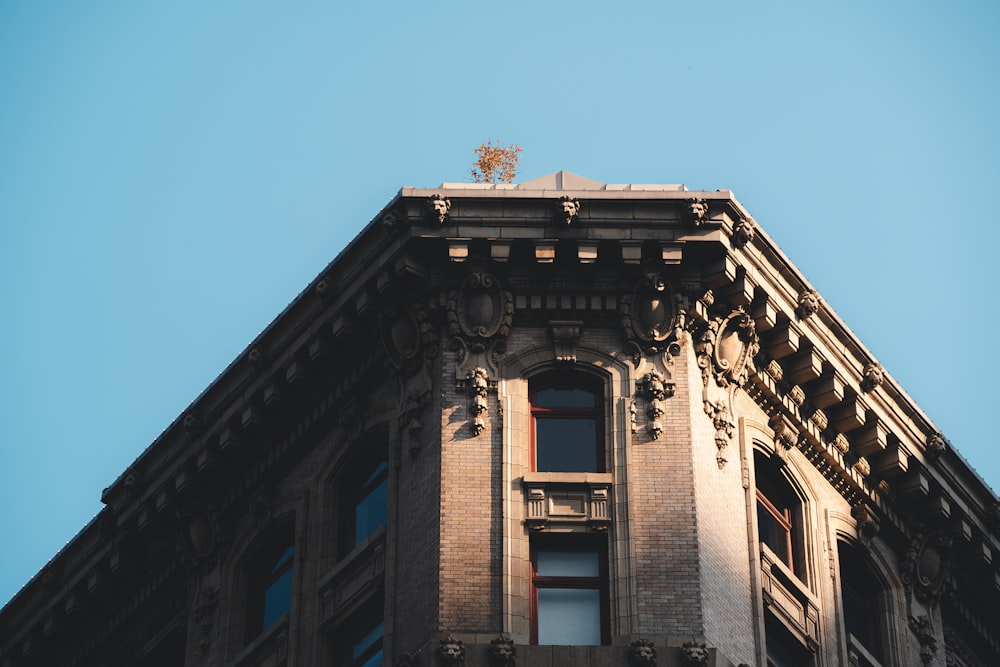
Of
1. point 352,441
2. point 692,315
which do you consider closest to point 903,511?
point 692,315

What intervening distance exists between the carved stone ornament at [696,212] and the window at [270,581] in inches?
416

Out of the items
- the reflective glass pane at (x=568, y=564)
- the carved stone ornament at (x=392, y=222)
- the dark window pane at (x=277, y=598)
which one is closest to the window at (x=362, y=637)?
the dark window pane at (x=277, y=598)

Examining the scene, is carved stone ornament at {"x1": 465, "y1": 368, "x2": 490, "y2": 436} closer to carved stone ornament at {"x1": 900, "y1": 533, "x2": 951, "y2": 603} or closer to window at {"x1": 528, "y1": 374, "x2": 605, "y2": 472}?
window at {"x1": 528, "y1": 374, "x2": 605, "y2": 472}

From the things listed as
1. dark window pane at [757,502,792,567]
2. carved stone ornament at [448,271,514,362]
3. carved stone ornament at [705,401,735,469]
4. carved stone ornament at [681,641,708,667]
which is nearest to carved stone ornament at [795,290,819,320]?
carved stone ornament at [705,401,735,469]

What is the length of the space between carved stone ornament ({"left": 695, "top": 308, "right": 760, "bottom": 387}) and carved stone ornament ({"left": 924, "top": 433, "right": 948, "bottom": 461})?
574 cm

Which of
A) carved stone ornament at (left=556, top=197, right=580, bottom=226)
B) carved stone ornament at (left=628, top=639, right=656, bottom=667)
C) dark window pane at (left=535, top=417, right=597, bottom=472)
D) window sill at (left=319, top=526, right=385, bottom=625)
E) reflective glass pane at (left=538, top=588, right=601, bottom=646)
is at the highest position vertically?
carved stone ornament at (left=556, top=197, right=580, bottom=226)

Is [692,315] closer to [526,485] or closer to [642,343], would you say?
[642,343]

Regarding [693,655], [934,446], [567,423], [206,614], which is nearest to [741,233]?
[567,423]

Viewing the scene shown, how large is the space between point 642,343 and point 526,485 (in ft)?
12.7

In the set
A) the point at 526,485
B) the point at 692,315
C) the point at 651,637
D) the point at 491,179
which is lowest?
the point at 651,637

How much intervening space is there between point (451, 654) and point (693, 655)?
Answer: 4.23 metres

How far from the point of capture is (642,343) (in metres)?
52.9

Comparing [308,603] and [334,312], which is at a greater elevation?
[334,312]

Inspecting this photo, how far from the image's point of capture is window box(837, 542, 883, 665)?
186 ft
